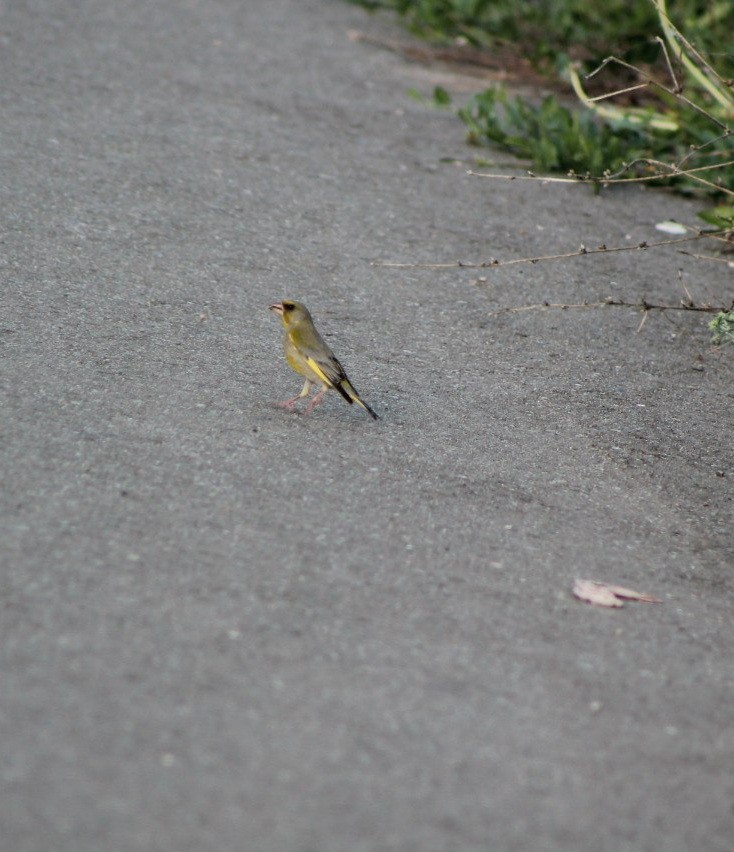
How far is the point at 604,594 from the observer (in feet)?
14.2

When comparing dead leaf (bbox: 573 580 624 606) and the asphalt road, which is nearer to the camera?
the asphalt road

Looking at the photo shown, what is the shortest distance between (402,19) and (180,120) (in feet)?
13.9

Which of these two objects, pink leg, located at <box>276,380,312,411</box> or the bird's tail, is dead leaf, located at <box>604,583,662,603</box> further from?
pink leg, located at <box>276,380,312,411</box>

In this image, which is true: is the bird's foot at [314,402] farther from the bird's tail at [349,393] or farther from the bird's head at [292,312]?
the bird's head at [292,312]

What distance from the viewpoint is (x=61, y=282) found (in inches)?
243

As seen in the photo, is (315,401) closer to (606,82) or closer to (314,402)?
(314,402)

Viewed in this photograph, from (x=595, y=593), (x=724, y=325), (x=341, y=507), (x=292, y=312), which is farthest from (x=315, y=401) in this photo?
(x=724, y=325)

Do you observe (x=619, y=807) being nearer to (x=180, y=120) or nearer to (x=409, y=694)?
(x=409, y=694)

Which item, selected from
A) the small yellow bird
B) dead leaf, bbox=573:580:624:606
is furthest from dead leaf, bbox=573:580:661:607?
the small yellow bird

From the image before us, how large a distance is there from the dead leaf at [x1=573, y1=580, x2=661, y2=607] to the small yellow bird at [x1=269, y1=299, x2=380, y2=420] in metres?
1.38

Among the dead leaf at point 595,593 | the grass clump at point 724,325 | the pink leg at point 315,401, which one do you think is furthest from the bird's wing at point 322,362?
the grass clump at point 724,325

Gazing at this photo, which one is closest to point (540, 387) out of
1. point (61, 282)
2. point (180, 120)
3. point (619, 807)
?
point (61, 282)

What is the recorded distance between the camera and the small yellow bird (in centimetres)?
529

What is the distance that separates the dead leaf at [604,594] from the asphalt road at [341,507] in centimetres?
5
